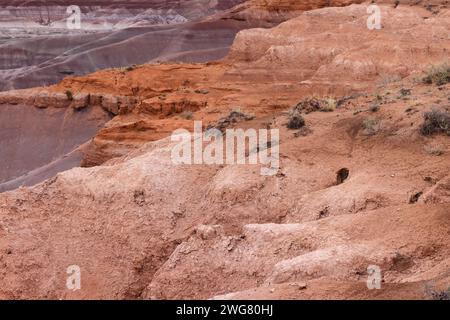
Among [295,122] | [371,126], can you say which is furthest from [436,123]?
[295,122]

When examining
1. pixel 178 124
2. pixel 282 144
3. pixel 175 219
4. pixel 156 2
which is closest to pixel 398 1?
pixel 178 124

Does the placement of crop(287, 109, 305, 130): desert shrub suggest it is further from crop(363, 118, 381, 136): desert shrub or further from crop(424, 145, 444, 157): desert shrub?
crop(424, 145, 444, 157): desert shrub

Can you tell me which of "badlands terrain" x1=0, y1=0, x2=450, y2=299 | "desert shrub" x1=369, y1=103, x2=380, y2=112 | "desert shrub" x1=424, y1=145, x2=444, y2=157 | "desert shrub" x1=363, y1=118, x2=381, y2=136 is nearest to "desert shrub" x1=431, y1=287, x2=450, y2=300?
"badlands terrain" x1=0, y1=0, x2=450, y2=299

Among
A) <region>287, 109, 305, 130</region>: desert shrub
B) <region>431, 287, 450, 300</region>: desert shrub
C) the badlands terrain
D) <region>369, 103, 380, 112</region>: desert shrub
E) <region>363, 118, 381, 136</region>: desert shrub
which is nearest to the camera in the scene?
<region>431, 287, 450, 300</region>: desert shrub

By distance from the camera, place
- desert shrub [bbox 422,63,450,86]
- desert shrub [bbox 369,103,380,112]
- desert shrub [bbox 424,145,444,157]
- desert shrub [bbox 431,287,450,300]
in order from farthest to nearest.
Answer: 1. desert shrub [bbox 422,63,450,86]
2. desert shrub [bbox 369,103,380,112]
3. desert shrub [bbox 424,145,444,157]
4. desert shrub [bbox 431,287,450,300]

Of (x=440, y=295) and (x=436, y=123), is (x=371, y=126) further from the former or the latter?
(x=440, y=295)

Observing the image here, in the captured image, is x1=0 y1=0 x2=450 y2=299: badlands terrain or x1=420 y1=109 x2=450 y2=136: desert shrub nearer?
x1=0 y1=0 x2=450 y2=299: badlands terrain

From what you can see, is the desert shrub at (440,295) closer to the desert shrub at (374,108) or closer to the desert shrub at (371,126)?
the desert shrub at (371,126)
